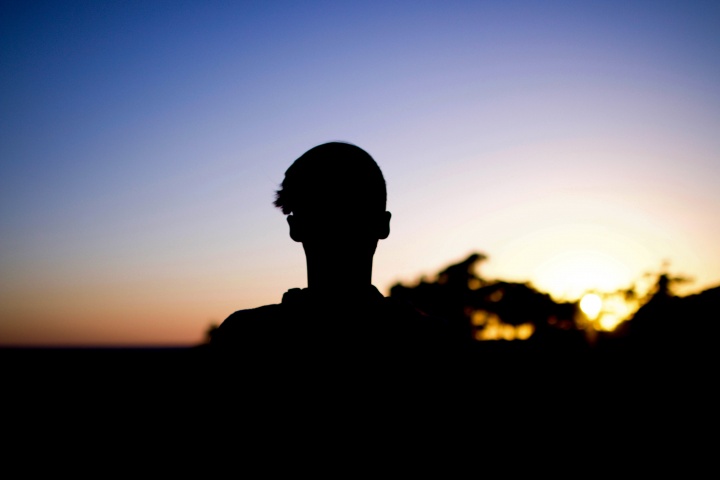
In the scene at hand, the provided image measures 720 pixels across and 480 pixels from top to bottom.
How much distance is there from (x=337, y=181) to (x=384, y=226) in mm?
264

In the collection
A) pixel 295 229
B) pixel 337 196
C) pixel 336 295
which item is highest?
pixel 337 196

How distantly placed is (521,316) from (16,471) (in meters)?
37.5

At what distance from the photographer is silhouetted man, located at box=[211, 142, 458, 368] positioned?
132 centimetres

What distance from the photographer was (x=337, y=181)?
4.85 ft

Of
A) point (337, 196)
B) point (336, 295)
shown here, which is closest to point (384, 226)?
point (337, 196)

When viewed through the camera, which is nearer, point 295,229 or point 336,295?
point 336,295

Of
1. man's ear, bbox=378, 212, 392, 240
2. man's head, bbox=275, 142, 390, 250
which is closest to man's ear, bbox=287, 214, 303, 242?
man's head, bbox=275, 142, 390, 250

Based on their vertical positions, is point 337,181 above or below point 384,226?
above

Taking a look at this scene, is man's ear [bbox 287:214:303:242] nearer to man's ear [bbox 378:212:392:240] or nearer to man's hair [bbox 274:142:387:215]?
man's hair [bbox 274:142:387:215]

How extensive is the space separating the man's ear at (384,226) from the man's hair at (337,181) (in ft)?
0.13

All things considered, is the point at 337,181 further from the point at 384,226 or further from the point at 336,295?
the point at 336,295

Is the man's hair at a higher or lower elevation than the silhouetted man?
higher

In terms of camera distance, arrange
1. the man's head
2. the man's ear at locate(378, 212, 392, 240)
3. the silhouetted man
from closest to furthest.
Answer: the silhouetted man, the man's head, the man's ear at locate(378, 212, 392, 240)

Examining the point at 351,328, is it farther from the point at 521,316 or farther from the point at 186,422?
the point at 521,316
